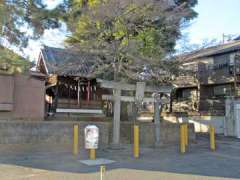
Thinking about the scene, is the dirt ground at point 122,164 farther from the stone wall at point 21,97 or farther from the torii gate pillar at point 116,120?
the stone wall at point 21,97

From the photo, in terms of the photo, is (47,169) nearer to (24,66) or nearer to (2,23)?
(24,66)

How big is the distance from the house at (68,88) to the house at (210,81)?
23.7ft

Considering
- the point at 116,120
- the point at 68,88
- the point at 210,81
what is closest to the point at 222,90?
the point at 210,81

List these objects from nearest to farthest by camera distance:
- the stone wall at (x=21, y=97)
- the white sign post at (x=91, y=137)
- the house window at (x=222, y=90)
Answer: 1. the white sign post at (x=91, y=137)
2. the stone wall at (x=21, y=97)
3. the house window at (x=222, y=90)

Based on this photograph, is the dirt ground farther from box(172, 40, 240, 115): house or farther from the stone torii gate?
box(172, 40, 240, 115): house

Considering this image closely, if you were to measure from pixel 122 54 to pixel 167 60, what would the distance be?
10.6 ft

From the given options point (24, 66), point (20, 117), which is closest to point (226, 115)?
point (20, 117)

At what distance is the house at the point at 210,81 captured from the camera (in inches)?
1031

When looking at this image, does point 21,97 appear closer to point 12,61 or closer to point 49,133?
point 49,133

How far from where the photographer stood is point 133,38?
1662cm

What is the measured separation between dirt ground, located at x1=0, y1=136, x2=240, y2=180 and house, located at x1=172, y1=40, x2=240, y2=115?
39.0 ft

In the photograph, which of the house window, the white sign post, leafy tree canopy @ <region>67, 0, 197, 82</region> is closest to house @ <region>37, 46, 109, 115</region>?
leafy tree canopy @ <region>67, 0, 197, 82</region>

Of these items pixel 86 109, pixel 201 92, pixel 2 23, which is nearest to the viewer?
pixel 2 23

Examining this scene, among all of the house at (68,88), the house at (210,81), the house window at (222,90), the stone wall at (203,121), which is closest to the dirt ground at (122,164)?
the house at (68,88)
